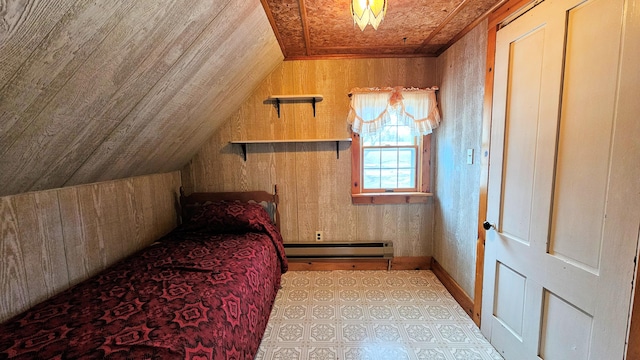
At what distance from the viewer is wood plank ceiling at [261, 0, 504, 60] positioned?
5.81 feet

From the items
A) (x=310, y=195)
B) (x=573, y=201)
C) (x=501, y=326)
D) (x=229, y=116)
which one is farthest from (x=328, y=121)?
(x=501, y=326)

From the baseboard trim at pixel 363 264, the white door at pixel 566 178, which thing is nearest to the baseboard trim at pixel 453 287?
the baseboard trim at pixel 363 264

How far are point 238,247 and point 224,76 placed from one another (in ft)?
4.45

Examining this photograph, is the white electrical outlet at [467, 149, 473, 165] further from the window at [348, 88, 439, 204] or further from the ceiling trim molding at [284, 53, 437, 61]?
the ceiling trim molding at [284, 53, 437, 61]

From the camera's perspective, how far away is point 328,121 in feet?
9.14

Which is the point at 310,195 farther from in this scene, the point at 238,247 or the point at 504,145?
the point at 504,145

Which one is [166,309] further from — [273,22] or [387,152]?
[387,152]

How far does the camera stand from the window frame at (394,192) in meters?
2.79

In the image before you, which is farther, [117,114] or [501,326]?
[501,326]

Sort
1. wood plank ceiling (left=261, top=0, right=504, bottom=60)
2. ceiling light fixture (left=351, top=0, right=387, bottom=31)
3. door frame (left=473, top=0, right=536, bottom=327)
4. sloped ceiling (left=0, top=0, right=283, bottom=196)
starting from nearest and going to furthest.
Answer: sloped ceiling (left=0, top=0, right=283, bottom=196) → ceiling light fixture (left=351, top=0, right=387, bottom=31) → door frame (left=473, top=0, right=536, bottom=327) → wood plank ceiling (left=261, top=0, right=504, bottom=60)

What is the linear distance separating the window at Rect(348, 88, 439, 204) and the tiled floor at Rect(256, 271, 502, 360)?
0.93 metres

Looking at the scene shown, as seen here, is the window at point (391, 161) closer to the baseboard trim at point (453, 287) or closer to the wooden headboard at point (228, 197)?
the baseboard trim at point (453, 287)

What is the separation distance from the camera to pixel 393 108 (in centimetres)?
266

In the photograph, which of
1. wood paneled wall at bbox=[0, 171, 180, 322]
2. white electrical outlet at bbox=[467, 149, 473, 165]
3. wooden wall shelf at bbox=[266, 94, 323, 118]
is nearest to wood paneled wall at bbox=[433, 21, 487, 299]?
white electrical outlet at bbox=[467, 149, 473, 165]
